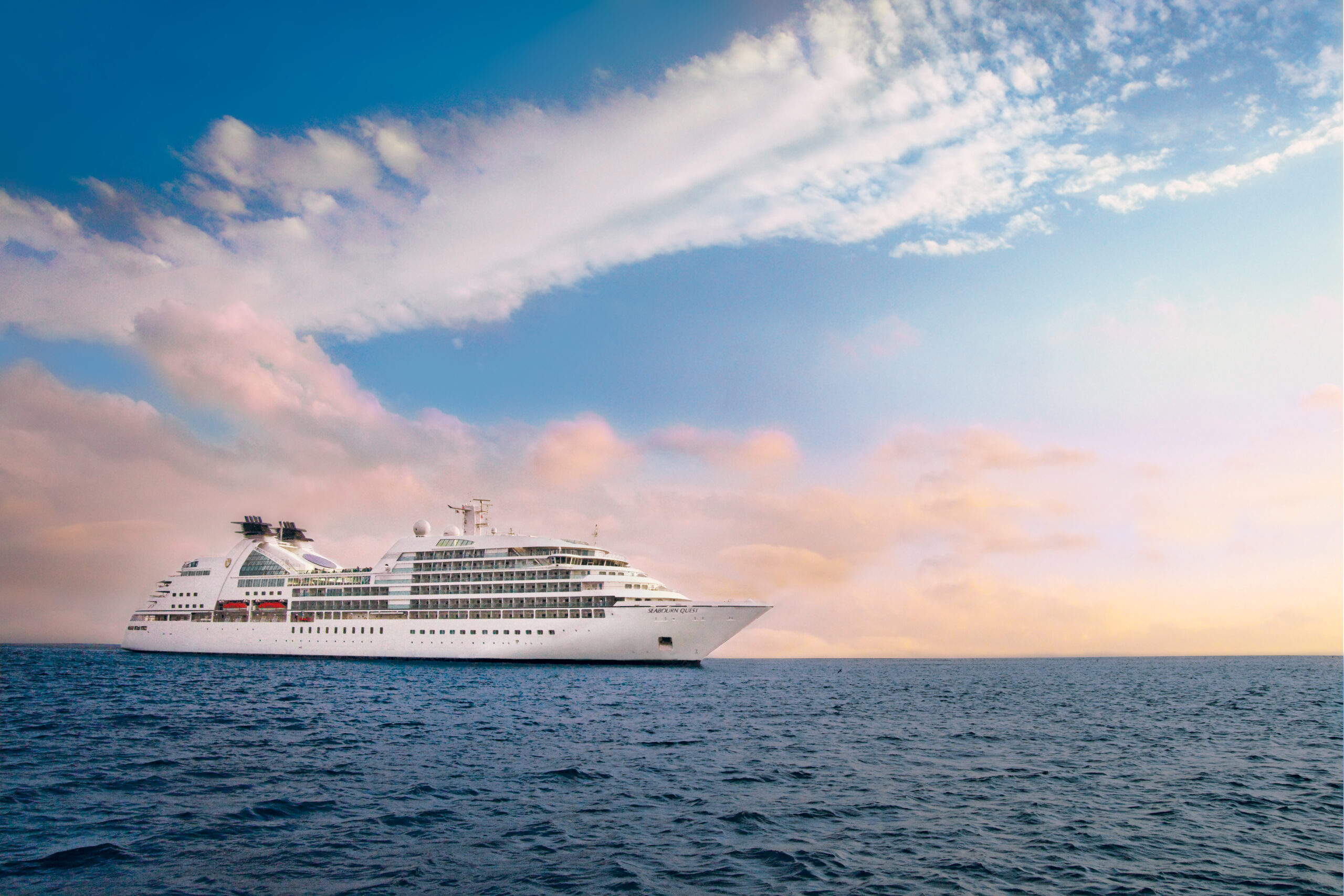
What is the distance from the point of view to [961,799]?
21.8 meters

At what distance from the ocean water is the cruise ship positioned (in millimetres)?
36107

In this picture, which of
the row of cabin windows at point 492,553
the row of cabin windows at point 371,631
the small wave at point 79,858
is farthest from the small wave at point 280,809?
the row of cabin windows at point 492,553

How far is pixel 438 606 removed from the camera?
308 ft

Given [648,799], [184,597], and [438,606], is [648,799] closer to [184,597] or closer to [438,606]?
[438,606]

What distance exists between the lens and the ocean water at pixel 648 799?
15.0m

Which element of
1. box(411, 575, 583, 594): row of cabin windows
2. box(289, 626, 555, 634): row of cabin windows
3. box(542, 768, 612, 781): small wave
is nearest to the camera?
box(542, 768, 612, 781): small wave

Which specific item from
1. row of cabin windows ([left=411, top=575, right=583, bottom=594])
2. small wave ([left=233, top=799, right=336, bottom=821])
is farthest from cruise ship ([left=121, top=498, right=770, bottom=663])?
small wave ([left=233, top=799, right=336, bottom=821])

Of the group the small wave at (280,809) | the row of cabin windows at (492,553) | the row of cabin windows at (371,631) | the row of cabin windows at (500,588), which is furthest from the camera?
the row of cabin windows at (492,553)

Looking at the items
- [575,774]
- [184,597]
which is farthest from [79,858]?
[184,597]

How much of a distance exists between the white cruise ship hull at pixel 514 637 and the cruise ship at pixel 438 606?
0.50 ft

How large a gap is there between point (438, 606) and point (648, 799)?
3134 inches

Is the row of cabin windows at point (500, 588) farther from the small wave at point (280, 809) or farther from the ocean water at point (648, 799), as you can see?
the small wave at point (280, 809)

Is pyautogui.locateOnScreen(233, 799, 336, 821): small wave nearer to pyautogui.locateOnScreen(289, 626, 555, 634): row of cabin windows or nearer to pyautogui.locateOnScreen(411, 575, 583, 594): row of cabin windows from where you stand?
pyautogui.locateOnScreen(289, 626, 555, 634): row of cabin windows

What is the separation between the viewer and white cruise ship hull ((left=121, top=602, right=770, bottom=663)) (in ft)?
263
